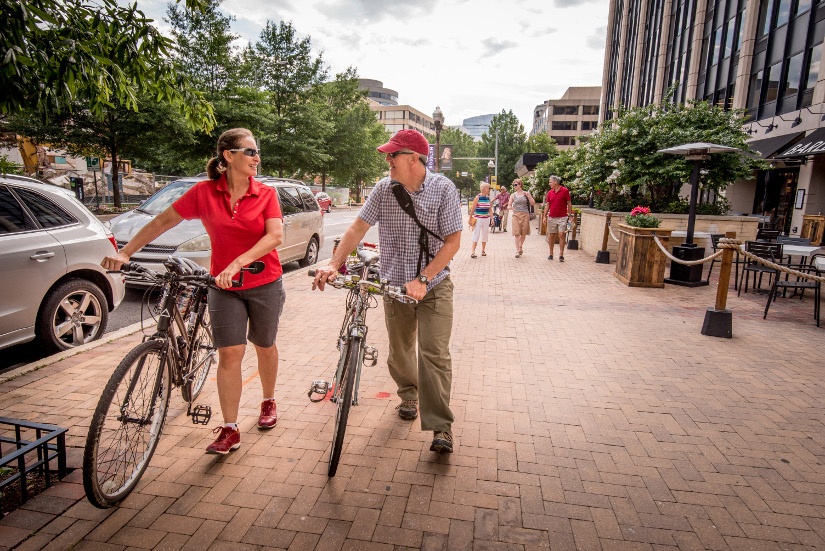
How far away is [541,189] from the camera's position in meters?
27.2

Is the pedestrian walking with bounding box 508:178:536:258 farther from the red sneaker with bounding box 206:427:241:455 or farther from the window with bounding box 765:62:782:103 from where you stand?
the window with bounding box 765:62:782:103

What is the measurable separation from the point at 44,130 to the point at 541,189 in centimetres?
2295

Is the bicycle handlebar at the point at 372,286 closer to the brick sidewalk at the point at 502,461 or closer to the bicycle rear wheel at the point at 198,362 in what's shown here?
the bicycle rear wheel at the point at 198,362

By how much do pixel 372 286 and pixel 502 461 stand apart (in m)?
1.43

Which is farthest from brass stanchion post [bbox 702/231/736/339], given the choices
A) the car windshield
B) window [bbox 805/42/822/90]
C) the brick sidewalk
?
window [bbox 805/42/822/90]

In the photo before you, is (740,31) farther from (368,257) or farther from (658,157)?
(368,257)

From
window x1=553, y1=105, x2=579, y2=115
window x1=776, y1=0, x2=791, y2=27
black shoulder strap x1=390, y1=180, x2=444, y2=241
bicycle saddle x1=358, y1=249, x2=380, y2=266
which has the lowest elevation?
bicycle saddle x1=358, y1=249, x2=380, y2=266

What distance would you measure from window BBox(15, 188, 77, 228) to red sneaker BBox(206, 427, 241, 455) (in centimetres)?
316

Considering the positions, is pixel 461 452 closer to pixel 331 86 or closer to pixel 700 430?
pixel 700 430

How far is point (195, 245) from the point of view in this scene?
7.59m

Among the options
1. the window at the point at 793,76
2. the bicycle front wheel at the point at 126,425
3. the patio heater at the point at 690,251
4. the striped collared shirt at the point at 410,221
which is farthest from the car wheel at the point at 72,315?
the window at the point at 793,76

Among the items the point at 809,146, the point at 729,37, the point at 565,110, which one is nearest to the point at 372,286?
the point at 809,146

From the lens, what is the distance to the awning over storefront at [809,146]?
15.6m

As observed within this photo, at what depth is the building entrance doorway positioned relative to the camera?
20.8m
